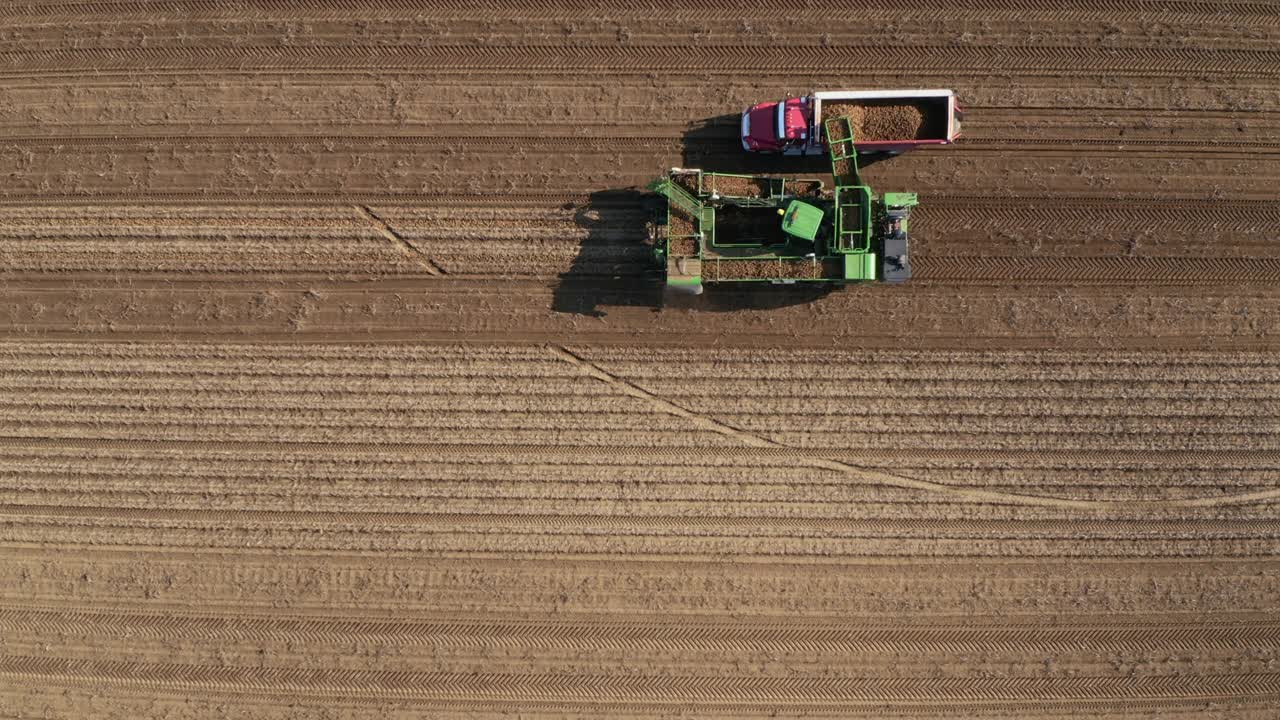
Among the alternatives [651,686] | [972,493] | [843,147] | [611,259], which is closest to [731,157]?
[843,147]

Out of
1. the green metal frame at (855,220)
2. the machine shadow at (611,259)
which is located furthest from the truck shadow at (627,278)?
the green metal frame at (855,220)

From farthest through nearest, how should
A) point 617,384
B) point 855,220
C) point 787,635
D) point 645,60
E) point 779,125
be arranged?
point 645,60
point 617,384
point 787,635
point 855,220
point 779,125

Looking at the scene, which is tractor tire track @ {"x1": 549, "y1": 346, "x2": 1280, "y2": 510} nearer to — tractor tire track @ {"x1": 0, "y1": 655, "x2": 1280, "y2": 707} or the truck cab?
tractor tire track @ {"x1": 0, "y1": 655, "x2": 1280, "y2": 707}

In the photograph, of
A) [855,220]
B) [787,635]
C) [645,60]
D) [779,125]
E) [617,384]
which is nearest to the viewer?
[779,125]

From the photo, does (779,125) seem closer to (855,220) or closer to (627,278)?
(855,220)

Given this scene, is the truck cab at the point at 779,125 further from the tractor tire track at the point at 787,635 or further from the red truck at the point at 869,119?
the tractor tire track at the point at 787,635

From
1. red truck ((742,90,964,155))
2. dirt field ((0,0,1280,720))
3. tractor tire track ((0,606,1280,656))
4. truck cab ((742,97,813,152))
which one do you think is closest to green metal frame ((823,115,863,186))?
red truck ((742,90,964,155))
